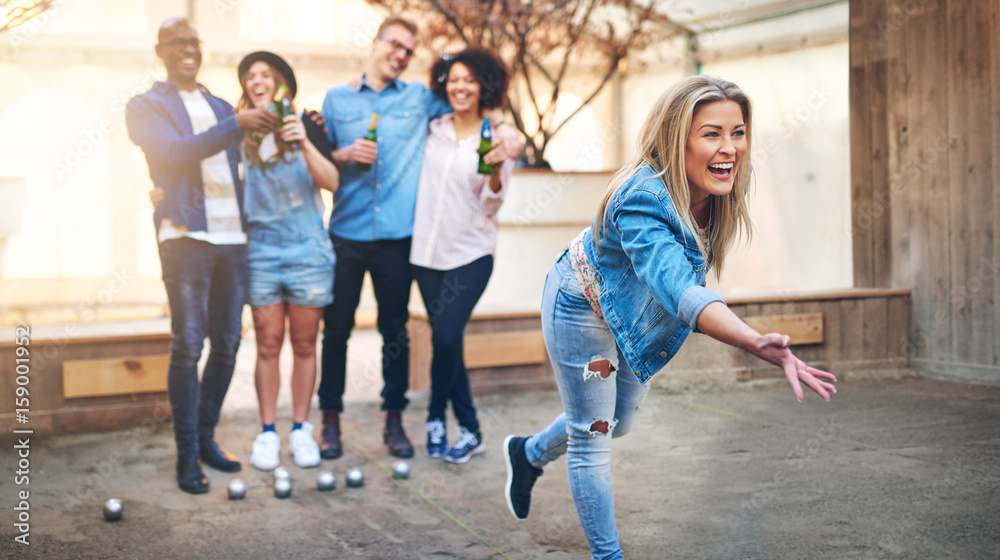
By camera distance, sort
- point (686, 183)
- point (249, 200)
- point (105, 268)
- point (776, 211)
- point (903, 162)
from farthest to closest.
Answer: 1. point (105, 268)
2. point (776, 211)
3. point (903, 162)
4. point (249, 200)
5. point (686, 183)

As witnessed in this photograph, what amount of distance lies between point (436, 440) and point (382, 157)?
1190mm

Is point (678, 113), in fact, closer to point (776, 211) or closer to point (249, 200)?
point (249, 200)

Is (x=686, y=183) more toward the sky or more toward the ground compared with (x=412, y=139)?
more toward the ground

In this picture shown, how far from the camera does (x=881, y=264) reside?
565cm

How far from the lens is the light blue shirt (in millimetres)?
3410

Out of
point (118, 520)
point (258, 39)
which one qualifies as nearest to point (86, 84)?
point (258, 39)

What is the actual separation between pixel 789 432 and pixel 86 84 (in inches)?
288

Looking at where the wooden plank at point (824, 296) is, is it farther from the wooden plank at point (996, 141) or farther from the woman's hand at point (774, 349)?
the woman's hand at point (774, 349)

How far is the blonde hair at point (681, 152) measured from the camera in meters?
1.80

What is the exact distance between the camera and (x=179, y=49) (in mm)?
3080

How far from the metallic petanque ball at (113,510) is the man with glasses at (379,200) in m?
0.93

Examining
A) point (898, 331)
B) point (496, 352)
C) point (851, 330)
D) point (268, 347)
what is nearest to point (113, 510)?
point (268, 347)

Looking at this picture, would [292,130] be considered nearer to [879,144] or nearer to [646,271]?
[646,271]

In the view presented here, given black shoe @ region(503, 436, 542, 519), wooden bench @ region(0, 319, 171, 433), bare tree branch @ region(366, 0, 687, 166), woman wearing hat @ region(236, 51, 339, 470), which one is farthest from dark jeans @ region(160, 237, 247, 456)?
bare tree branch @ region(366, 0, 687, 166)
